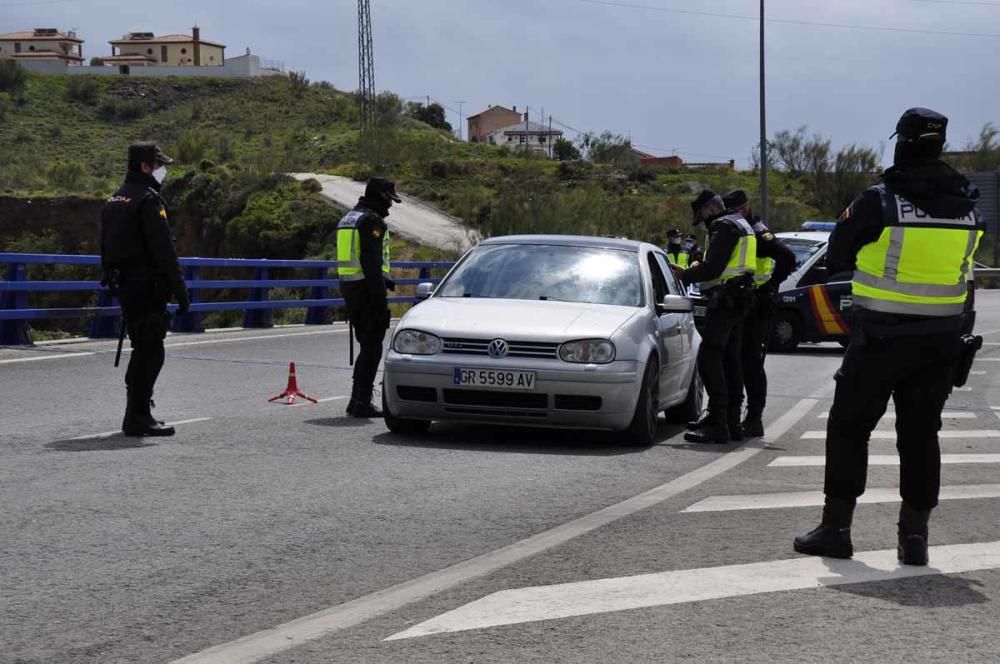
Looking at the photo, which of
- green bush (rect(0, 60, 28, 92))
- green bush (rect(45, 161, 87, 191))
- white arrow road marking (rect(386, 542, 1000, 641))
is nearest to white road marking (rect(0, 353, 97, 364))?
white arrow road marking (rect(386, 542, 1000, 641))

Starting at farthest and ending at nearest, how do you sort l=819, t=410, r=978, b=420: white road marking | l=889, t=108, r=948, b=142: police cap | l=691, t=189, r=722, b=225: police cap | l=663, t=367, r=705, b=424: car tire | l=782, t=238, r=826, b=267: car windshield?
l=782, t=238, r=826, b=267: car windshield < l=819, t=410, r=978, b=420: white road marking < l=663, t=367, r=705, b=424: car tire < l=691, t=189, r=722, b=225: police cap < l=889, t=108, r=948, b=142: police cap

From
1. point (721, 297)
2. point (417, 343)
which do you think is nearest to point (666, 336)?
point (721, 297)

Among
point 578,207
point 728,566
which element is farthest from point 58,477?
point 578,207

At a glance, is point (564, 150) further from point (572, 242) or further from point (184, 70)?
point (572, 242)

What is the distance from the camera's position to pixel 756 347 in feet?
39.7

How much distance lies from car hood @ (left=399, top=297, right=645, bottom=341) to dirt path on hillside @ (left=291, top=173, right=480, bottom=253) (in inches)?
1901

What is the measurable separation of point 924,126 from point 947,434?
7032 millimetres

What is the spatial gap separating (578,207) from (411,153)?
1518 inches

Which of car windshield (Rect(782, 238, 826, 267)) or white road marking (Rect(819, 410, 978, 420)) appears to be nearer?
white road marking (Rect(819, 410, 978, 420))

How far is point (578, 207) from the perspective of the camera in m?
52.6

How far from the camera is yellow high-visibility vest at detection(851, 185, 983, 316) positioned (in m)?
6.30

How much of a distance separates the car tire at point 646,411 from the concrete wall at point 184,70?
139 m

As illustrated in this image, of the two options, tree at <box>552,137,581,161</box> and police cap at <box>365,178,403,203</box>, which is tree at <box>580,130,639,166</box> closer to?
tree at <box>552,137,581,161</box>

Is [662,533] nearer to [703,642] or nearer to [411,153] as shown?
[703,642]
